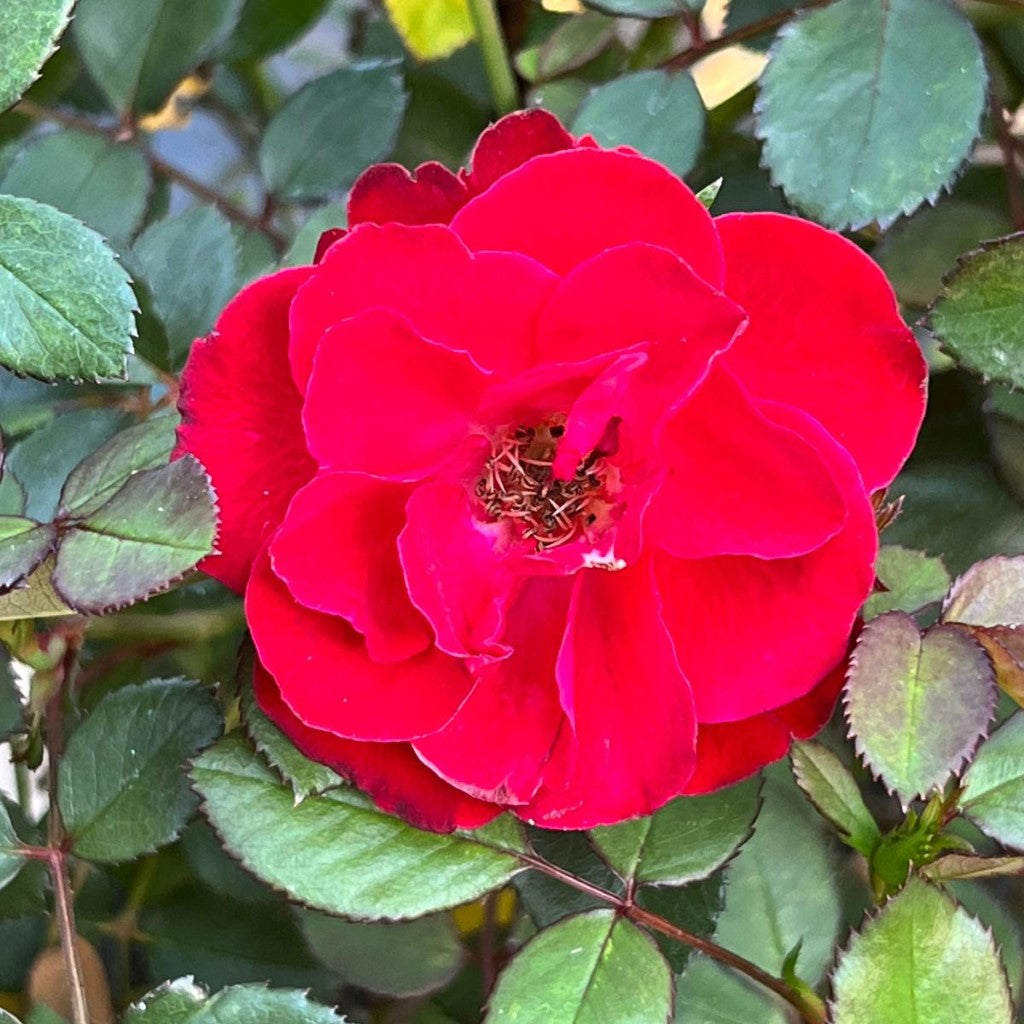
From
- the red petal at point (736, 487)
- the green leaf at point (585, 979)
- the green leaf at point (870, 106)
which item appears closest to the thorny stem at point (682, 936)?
the green leaf at point (585, 979)

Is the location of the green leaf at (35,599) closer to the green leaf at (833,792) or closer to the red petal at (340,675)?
the red petal at (340,675)

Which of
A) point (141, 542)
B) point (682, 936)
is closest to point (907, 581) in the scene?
point (682, 936)

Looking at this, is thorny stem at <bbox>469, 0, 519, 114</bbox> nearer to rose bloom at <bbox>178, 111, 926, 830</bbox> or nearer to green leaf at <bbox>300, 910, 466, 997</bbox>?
rose bloom at <bbox>178, 111, 926, 830</bbox>

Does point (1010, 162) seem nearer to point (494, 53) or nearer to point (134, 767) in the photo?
point (494, 53)

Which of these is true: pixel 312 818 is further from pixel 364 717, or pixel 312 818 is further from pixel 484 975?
pixel 484 975

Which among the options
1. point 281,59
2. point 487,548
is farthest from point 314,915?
point 281,59

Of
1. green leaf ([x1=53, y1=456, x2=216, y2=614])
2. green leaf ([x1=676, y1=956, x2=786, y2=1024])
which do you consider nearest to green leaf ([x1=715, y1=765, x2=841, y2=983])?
green leaf ([x1=676, y1=956, x2=786, y2=1024])
